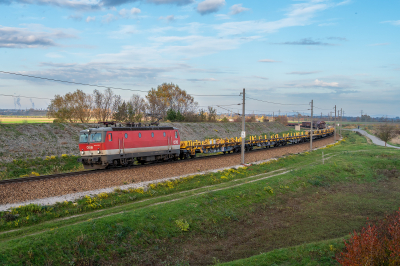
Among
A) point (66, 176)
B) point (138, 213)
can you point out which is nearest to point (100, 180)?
point (66, 176)

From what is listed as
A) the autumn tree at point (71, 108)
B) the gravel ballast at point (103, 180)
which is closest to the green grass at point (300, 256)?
the gravel ballast at point (103, 180)

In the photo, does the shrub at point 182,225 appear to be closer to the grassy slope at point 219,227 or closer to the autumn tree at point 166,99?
the grassy slope at point 219,227

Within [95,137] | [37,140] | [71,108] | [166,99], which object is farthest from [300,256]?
[166,99]

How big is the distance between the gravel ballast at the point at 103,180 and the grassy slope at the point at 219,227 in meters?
2.94

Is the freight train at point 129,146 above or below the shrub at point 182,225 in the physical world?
above

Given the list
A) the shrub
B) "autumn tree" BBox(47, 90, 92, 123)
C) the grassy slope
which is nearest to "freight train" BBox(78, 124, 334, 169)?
the grassy slope

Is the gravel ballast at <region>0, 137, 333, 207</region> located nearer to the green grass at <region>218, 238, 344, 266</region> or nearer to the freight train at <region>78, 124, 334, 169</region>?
the freight train at <region>78, 124, 334, 169</region>

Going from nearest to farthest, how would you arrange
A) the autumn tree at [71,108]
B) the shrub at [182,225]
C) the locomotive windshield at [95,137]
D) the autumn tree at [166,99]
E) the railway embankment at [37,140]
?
the shrub at [182,225]
the locomotive windshield at [95,137]
the railway embankment at [37,140]
the autumn tree at [71,108]
the autumn tree at [166,99]

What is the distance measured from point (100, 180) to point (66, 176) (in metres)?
2.28

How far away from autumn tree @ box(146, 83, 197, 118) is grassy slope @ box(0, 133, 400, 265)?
6117 cm

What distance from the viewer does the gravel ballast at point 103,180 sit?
55.8ft

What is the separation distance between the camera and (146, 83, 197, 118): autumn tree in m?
83.9

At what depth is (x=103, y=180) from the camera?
21.1 metres

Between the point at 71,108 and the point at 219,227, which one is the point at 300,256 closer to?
the point at 219,227
